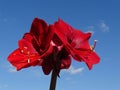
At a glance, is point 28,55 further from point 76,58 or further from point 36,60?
point 76,58

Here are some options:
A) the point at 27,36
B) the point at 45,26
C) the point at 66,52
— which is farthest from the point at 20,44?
the point at 66,52

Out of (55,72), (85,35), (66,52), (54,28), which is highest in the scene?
(85,35)

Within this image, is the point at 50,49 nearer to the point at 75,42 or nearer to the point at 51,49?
the point at 51,49

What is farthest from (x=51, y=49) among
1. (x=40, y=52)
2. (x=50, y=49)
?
(x=40, y=52)
